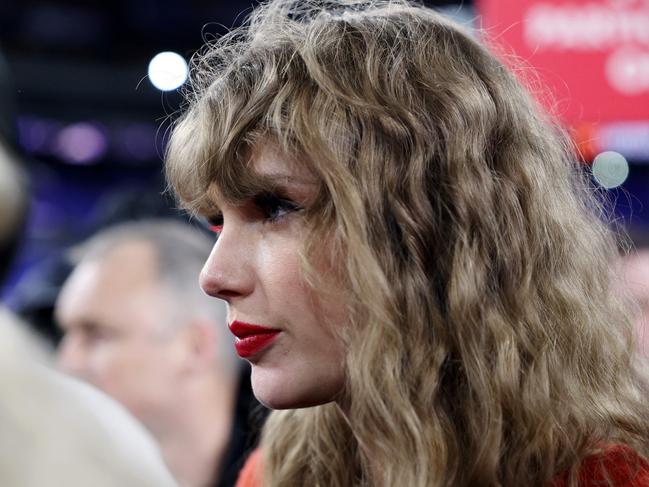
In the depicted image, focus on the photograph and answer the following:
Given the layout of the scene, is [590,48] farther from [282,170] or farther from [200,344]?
[282,170]

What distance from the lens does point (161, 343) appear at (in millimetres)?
2457

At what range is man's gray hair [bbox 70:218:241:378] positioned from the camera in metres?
2.50

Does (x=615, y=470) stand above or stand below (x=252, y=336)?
below

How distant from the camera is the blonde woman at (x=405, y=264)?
1.09 meters

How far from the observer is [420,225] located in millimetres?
1106

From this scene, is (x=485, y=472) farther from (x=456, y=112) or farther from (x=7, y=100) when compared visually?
(x=7, y=100)

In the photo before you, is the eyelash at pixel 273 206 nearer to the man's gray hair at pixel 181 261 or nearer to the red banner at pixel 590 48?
the red banner at pixel 590 48

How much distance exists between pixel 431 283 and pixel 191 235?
5.22ft

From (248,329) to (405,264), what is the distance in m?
0.20

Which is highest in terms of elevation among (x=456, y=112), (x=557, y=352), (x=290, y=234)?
(x=456, y=112)

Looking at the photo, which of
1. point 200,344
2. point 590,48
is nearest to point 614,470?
point 590,48

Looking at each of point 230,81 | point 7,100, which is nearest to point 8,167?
point 7,100

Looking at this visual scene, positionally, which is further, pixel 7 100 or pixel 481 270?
pixel 481 270

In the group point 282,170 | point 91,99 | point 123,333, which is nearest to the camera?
point 282,170
